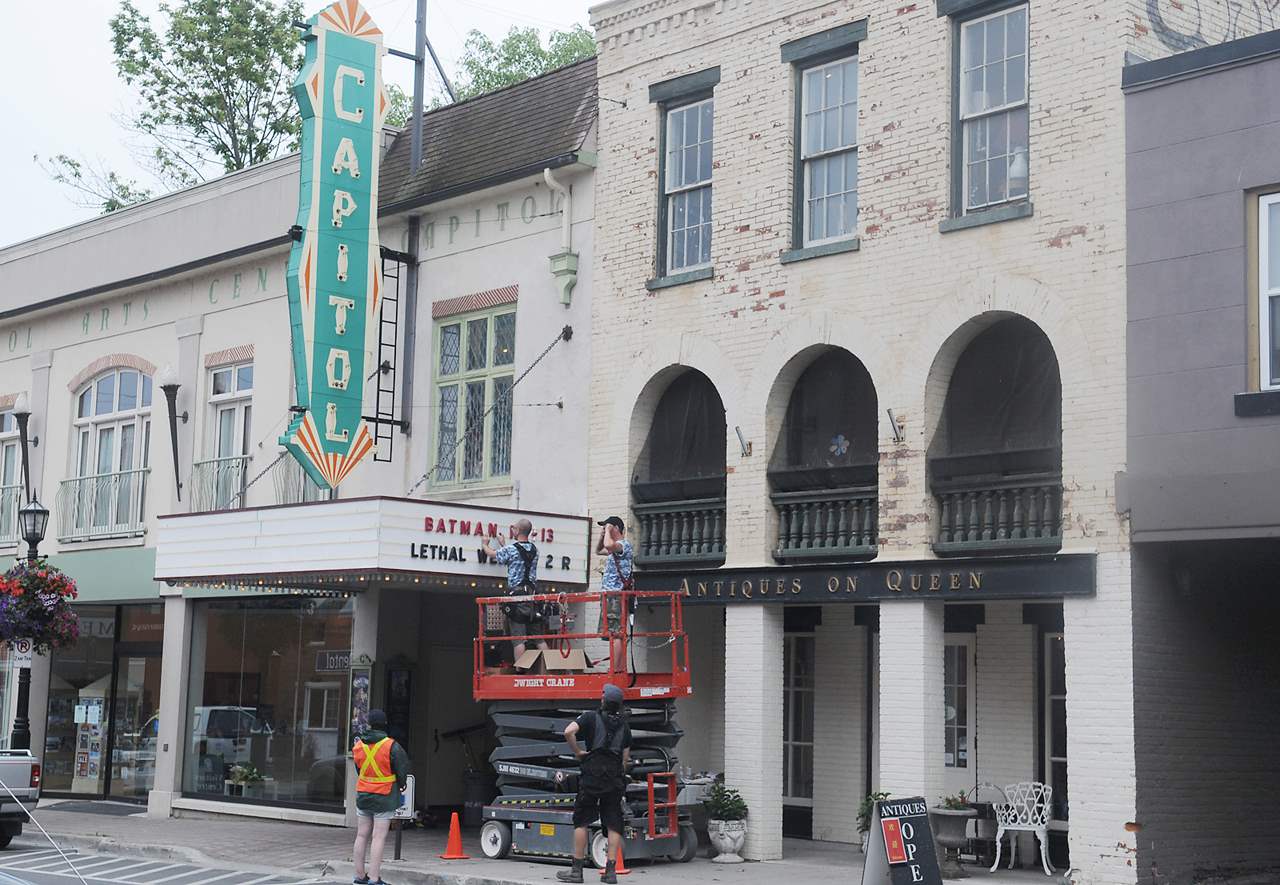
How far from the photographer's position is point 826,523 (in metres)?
17.7

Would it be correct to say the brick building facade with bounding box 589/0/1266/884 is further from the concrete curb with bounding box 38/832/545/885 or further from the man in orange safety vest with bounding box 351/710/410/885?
the man in orange safety vest with bounding box 351/710/410/885

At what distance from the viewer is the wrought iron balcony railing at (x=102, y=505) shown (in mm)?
26844

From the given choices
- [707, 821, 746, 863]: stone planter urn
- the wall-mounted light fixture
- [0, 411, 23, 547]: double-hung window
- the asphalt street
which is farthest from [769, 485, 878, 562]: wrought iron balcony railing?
[0, 411, 23, 547]: double-hung window

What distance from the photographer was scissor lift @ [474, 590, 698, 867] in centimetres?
1677

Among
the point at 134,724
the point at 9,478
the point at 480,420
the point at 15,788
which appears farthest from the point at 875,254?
the point at 9,478

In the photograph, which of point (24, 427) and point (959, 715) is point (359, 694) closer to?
point (959, 715)

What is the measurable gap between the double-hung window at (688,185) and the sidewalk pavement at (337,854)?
6.90 metres

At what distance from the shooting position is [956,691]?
18578mm

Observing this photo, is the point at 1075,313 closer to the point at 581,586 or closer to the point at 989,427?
the point at 989,427

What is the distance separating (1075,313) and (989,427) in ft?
5.25

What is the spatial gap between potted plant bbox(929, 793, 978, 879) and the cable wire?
7.55 meters

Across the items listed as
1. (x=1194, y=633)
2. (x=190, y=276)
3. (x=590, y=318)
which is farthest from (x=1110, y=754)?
(x=190, y=276)

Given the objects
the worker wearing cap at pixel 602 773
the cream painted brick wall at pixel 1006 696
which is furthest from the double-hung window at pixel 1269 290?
the worker wearing cap at pixel 602 773

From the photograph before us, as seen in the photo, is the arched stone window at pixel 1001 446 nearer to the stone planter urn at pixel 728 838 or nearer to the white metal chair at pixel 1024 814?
the white metal chair at pixel 1024 814
